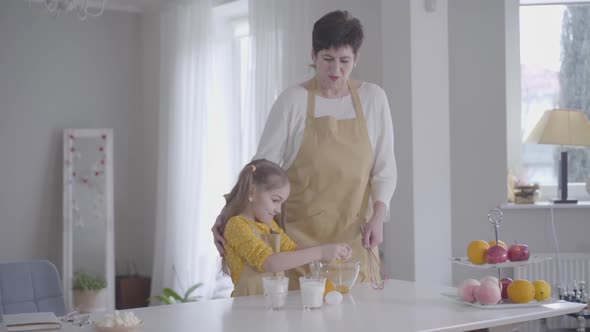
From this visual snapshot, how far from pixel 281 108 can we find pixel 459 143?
2189mm

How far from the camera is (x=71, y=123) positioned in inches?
253

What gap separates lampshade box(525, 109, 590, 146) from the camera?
4.72 meters

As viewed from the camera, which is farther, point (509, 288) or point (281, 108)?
point (281, 108)

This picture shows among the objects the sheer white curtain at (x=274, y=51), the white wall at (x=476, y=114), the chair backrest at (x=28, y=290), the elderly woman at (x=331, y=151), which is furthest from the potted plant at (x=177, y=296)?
the elderly woman at (x=331, y=151)

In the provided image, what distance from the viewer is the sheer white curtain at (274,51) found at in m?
Result: 4.95

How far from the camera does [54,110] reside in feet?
20.9

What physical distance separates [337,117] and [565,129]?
93.8 inches

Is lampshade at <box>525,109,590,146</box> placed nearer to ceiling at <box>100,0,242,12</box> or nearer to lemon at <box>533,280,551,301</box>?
lemon at <box>533,280,551,301</box>

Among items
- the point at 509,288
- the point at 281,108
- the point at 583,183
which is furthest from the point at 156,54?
the point at 509,288

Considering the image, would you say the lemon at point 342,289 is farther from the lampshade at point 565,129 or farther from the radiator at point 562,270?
the lampshade at point 565,129

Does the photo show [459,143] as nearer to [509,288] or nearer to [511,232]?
[511,232]

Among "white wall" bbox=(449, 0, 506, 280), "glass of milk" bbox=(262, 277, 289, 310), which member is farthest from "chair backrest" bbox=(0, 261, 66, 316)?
"white wall" bbox=(449, 0, 506, 280)

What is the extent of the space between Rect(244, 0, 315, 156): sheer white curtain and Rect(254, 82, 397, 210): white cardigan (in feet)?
6.85

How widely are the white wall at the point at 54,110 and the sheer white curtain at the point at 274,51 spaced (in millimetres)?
1748
